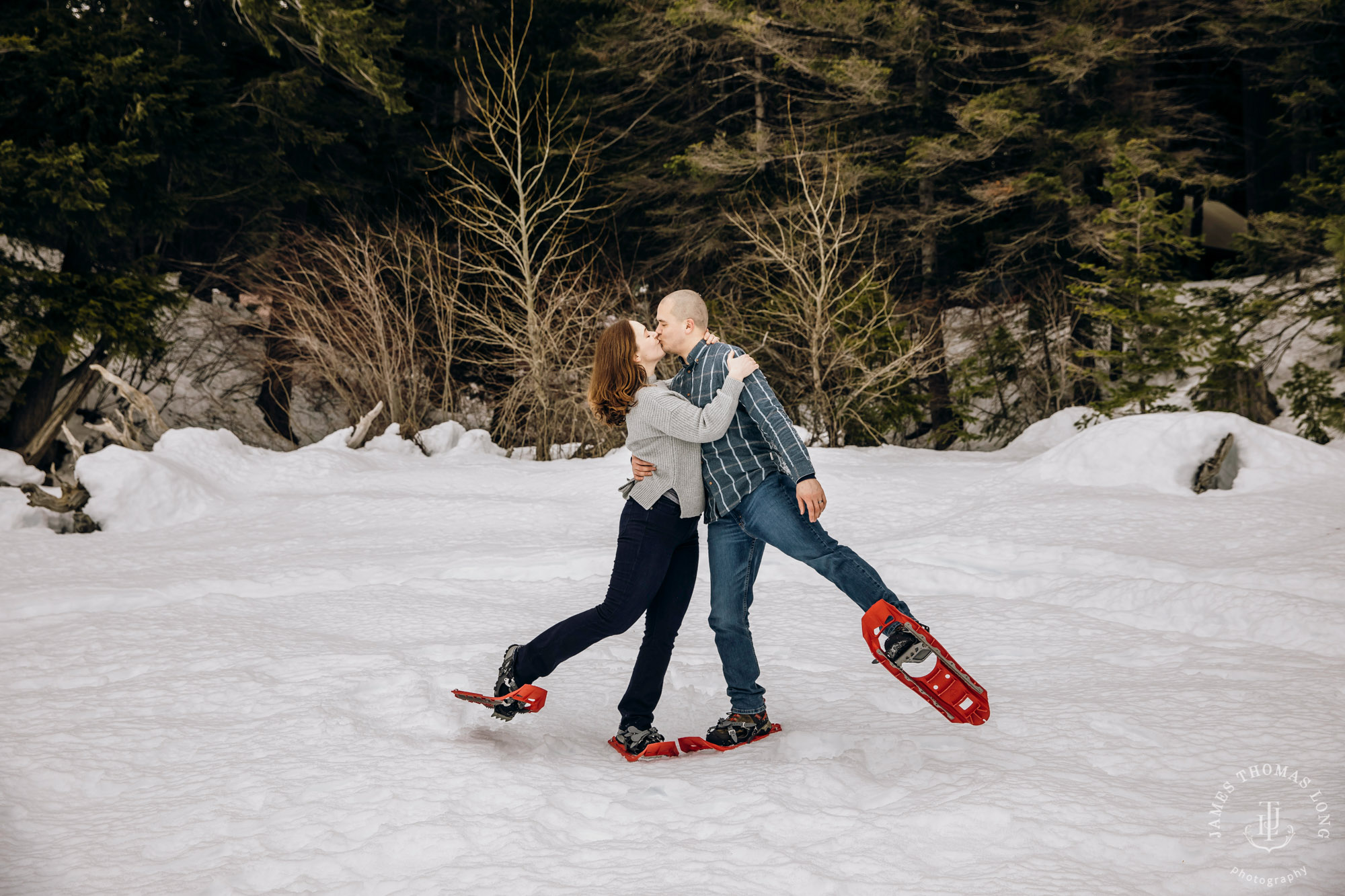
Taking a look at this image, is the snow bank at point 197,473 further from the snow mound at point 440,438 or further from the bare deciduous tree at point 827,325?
the bare deciduous tree at point 827,325

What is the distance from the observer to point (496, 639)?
4.34m

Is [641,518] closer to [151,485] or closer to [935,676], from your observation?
[935,676]

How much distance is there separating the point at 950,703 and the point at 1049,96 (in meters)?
12.4

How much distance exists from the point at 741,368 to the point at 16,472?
898 cm

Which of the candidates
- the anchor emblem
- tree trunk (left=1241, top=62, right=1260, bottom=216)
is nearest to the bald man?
the anchor emblem

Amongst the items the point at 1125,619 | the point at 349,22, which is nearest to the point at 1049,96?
the point at 349,22

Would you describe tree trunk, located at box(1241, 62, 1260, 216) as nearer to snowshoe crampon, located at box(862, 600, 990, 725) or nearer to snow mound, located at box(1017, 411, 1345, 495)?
snow mound, located at box(1017, 411, 1345, 495)

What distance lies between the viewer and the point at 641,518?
298cm

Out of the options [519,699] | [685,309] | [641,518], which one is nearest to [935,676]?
[641,518]

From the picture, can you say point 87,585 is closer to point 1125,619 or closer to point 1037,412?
point 1125,619

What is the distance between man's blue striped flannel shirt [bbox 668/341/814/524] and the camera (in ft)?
9.65

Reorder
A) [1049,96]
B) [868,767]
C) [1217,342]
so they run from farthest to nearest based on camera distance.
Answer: [1049,96]
[1217,342]
[868,767]

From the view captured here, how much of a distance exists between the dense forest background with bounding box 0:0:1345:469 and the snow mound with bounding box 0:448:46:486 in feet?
3.81

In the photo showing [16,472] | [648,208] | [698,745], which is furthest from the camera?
[648,208]
